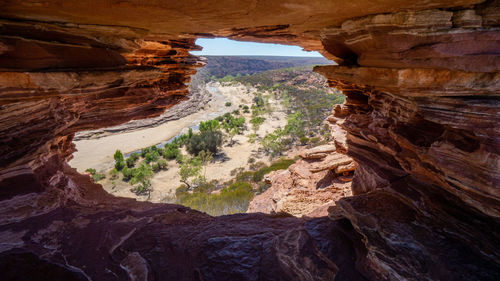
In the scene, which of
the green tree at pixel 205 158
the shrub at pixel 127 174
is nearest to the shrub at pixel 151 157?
the shrub at pixel 127 174

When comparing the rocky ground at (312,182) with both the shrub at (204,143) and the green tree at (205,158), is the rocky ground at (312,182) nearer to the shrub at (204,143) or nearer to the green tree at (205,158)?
the green tree at (205,158)

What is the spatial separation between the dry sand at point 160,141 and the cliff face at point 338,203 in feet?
48.4

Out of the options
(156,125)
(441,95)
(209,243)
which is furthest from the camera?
(156,125)

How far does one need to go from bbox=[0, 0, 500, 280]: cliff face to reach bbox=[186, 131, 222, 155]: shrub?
24.5 meters

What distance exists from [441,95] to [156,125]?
46.2 m

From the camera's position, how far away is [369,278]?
4.34m

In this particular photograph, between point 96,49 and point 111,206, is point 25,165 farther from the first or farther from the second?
point 96,49

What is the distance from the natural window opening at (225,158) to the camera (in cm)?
1309

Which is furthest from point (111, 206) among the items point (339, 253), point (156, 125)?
point (156, 125)

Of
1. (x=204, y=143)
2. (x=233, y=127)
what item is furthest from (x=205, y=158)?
(x=233, y=127)

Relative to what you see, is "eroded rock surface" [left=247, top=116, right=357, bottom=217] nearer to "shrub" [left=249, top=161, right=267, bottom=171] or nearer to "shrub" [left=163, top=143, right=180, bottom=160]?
"shrub" [left=249, top=161, right=267, bottom=171]

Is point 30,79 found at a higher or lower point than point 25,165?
higher

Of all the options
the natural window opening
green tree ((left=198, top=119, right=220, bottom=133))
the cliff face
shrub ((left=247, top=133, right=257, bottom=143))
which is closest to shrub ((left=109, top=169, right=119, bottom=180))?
the natural window opening

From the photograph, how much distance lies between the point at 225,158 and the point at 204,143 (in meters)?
4.04
